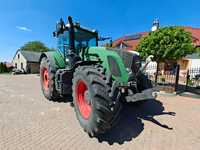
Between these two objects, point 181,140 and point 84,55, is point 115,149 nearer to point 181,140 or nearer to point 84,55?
point 181,140

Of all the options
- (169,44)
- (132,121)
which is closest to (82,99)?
(132,121)

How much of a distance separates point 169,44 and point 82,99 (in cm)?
722

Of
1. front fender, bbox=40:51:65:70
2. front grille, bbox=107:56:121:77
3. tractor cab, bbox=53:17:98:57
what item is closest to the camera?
front grille, bbox=107:56:121:77

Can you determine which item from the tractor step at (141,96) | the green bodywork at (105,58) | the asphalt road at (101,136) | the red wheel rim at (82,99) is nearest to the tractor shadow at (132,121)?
Result: the asphalt road at (101,136)

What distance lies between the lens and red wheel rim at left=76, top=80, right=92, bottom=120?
13.4 feet

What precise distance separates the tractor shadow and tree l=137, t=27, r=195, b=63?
14.8ft

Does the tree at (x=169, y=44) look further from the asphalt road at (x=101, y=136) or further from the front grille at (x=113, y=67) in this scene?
the front grille at (x=113, y=67)

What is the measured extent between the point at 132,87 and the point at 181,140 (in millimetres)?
1506

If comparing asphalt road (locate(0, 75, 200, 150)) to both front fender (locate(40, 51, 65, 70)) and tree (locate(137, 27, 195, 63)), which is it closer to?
front fender (locate(40, 51, 65, 70))

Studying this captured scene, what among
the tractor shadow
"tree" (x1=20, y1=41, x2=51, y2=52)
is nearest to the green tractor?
the tractor shadow

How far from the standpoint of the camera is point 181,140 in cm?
363

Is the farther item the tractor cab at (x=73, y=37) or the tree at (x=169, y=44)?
the tree at (x=169, y=44)

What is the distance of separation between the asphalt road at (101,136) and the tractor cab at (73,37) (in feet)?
6.35

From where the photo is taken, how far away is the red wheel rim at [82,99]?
4.09 m
